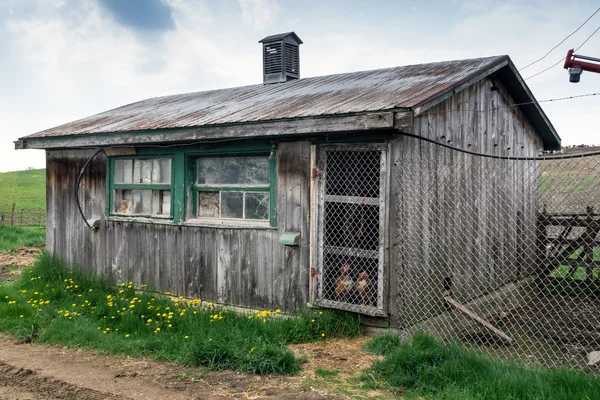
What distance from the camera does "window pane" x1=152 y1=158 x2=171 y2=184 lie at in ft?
30.4

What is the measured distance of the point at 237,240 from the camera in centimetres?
839

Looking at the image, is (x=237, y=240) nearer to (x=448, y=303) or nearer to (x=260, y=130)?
(x=260, y=130)

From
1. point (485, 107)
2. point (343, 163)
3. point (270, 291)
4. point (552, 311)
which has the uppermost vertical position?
point (485, 107)

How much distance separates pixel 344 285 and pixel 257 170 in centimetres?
210

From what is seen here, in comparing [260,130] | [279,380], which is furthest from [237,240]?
[279,380]

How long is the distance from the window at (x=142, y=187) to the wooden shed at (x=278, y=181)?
0.03 meters

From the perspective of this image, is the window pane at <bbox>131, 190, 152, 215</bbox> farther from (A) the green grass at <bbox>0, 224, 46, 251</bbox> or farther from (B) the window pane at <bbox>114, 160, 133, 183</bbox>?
(A) the green grass at <bbox>0, 224, 46, 251</bbox>

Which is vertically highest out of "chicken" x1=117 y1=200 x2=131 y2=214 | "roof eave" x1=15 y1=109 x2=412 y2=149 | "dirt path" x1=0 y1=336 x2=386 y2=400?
"roof eave" x1=15 y1=109 x2=412 y2=149

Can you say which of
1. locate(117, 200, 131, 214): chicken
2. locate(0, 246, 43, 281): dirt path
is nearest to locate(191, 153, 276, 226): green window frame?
locate(117, 200, 131, 214): chicken

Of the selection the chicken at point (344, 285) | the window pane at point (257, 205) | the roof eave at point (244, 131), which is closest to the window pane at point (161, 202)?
the roof eave at point (244, 131)

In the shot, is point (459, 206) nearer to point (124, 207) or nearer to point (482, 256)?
point (482, 256)

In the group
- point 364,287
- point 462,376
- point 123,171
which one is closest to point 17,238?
point 123,171

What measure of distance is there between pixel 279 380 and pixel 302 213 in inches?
102

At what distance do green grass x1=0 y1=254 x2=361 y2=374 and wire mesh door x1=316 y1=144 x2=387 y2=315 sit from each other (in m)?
0.34
